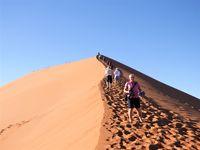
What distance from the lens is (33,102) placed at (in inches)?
1133

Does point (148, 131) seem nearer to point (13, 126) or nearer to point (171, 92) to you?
point (13, 126)

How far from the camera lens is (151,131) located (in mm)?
11727

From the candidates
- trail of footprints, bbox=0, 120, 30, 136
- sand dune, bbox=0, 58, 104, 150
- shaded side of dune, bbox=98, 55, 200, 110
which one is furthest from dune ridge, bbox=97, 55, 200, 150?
shaded side of dune, bbox=98, 55, 200, 110

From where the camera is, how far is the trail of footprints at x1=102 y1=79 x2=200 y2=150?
10.4 m

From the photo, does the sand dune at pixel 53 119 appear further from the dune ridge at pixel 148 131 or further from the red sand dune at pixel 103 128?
the dune ridge at pixel 148 131

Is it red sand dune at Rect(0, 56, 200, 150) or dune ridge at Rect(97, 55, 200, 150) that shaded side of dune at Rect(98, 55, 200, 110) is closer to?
red sand dune at Rect(0, 56, 200, 150)

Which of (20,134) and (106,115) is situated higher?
(106,115)

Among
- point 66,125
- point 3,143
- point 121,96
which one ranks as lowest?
point 3,143

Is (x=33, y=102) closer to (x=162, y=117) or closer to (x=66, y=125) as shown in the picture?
(x=66, y=125)

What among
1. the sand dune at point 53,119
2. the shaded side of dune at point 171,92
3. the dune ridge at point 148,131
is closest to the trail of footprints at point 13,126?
the sand dune at point 53,119

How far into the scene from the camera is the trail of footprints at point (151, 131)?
34.3 feet

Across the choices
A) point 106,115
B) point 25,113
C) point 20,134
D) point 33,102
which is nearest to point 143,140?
point 106,115

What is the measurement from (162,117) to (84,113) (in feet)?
11.3

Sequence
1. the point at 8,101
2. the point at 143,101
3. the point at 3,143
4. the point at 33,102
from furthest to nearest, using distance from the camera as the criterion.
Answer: the point at 8,101 → the point at 33,102 → the point at 3,143 → the point at 143,101
